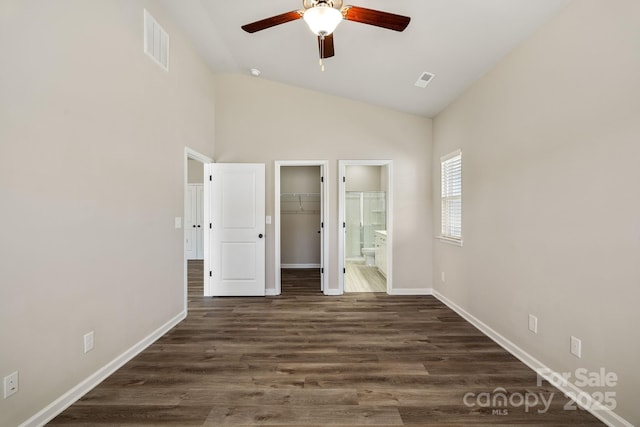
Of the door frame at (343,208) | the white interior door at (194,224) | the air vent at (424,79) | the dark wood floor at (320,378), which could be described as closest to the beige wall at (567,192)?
the dark wood floor at (320,378)

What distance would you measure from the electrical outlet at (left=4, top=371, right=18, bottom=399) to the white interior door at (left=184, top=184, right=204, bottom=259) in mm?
6179

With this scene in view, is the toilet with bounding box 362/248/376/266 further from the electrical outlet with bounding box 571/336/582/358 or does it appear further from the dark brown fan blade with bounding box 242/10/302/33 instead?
the dark brown fan blade with bounding box 242/10/302/33

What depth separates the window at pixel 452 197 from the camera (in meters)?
3.75

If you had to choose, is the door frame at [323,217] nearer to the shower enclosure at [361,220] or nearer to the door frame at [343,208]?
the door frame at [343,208]

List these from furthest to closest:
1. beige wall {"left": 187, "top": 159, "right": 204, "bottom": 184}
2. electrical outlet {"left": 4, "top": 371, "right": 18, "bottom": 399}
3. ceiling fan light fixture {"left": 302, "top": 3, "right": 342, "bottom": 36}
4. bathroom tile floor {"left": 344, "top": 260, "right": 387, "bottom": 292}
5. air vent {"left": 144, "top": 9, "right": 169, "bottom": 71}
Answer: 1. beige wall {"left": 187, "top": 159, "right": 204, "bottom": 184}
2. bathroom tile floor {"left": 344, "top": 260, "right": 387, "bottom": 292}
3. air vent {"left": 144, "top": 9, "right": 169, "bottom": 71}
4. ceiling fan light fixture {"left": 302, "top": 3, "right": 342, "bottom": 36}
5. electrical outlet {"left": 4, "top": 371, "right": 18, "bottom": 399}

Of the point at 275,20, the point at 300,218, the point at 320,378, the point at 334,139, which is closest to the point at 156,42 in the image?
the point at 275,20

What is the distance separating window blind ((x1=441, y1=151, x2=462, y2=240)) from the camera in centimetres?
376

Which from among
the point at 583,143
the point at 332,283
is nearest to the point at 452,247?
the point at 332,283

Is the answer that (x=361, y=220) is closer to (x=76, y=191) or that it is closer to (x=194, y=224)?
(x=194, y=224)

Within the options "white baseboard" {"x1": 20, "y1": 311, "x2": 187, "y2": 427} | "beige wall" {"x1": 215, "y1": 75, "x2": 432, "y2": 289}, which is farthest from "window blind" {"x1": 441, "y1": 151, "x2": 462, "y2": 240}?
"white baseboard" {"x1": 20, "y1": 311, "x2": 187, "y2": 427}

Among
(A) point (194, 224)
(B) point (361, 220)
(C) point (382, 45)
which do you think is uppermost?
(C) point (382, 45)

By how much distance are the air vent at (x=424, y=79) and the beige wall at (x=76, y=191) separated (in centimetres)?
291

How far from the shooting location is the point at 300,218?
7.10 m

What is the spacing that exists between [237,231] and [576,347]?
400 centimetres
